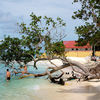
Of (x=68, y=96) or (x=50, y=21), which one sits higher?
(x=50, y=21)

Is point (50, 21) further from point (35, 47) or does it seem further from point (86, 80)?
point (86, 80)

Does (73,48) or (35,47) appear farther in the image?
(73,48)

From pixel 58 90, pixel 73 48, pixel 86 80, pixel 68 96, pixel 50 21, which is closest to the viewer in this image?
pixel 68 96

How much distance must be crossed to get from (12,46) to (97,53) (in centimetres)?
3241

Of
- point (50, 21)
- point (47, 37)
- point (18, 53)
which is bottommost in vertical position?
point (18, 53)

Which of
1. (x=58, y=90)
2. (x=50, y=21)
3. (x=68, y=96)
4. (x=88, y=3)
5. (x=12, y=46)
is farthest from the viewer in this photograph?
(x=12, y=46)

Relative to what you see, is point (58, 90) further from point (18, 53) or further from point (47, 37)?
point (18, 53)

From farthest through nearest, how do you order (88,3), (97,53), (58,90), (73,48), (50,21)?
(73,48), (97,53), (50,21), (58,90), (88,3)

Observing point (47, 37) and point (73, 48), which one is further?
point (73, 48)

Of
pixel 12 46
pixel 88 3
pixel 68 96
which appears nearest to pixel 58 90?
pixel 68 96

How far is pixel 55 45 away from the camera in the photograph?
70.1 feet

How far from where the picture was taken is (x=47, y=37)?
21.2 m

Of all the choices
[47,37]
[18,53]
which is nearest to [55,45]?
[47,37]

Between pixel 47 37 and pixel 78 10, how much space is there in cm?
671
